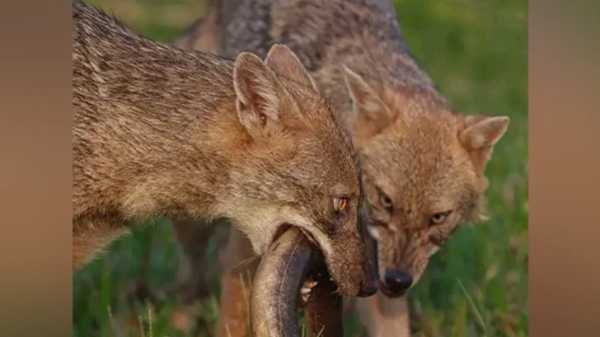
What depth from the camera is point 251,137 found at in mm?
5203

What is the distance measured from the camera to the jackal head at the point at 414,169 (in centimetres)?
569

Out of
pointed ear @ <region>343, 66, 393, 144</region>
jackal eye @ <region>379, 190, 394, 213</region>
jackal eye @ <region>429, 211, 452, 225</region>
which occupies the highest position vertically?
pointed ear @ <region>343, 66, 393, 144</region>

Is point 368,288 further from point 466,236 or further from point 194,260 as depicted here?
point 194,260

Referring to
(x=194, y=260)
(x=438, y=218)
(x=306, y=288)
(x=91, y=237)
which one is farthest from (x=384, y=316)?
(x=91, y=237)

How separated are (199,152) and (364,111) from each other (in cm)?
99

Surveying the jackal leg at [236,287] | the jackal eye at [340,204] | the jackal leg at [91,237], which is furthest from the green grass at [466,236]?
the jackal eye at [340,204]

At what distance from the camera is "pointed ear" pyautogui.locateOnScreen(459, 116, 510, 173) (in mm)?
5824

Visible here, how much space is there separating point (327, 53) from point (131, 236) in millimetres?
1318

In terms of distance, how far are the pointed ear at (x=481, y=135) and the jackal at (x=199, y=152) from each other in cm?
82

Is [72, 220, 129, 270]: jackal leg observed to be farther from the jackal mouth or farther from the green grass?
the jackal mouth

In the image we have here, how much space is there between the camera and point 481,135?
5.85 metres

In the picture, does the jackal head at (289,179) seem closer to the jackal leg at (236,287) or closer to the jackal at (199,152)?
the jackal at (199,152)

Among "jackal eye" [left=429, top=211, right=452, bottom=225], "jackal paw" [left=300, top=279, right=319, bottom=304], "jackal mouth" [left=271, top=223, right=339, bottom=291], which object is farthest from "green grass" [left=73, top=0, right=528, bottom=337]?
"jackal mouth" [left=271, top=223, right=339, bottom=291]

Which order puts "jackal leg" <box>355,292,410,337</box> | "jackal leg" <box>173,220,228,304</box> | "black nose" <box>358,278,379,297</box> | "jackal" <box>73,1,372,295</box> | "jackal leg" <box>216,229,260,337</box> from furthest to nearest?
"jackal leg" <box>173,220,228,304</box> < "jackal leg" <box>355,292,410,337</box> < "jackal leg" <box>216,229,260,337</box> < "black nose" <box>358,278,379,297</box> < "jackal" <box>73,1,372,295</box>
